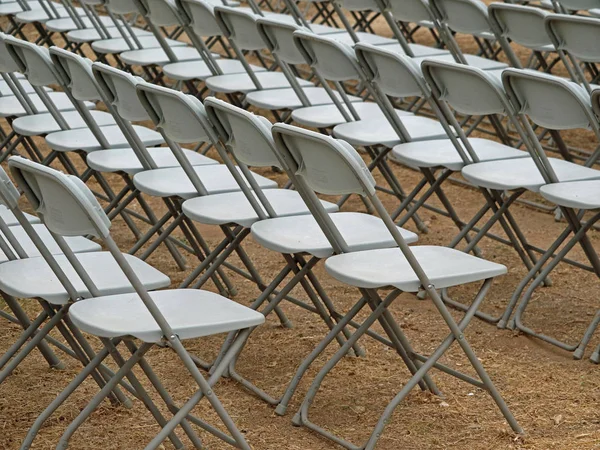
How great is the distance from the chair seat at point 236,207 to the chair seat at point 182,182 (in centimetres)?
9

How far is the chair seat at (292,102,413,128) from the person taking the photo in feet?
18.2

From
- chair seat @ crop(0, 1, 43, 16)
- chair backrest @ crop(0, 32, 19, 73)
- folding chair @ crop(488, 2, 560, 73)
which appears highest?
chair backrest @ crop(0, 32, 19, 73)

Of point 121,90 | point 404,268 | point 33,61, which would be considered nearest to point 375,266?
point 404,268

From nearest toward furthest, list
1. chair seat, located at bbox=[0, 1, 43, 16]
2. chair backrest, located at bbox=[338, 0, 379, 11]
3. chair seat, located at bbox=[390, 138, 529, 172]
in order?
1. chair seat, located at bbox=[390, 138, 529, 172]
2. chair backrest, located at bbox=[338, 0, 379, 11]
3. chair seat, located at bbox=[0, 1, 43, 16]

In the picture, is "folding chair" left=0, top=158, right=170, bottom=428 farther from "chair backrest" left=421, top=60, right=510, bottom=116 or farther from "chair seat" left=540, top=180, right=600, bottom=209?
"chair seat" left=540, top=180, right=600, bottom=209

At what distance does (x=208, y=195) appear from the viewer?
443cm

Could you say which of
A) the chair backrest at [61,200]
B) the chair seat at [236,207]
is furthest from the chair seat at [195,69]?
the chair backrest at [61,200]

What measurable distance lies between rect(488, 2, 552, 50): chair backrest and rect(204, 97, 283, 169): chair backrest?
206 cm

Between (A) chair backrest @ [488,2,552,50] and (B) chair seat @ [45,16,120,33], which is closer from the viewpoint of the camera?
(A) chair backrest @ [488,2,552,50]

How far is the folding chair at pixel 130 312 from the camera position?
302 cm

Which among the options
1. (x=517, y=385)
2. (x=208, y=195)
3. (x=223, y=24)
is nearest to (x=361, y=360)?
(x=517, y=385)

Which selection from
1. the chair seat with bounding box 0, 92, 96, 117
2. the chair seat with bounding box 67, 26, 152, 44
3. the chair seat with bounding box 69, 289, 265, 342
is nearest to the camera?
the chair seat with bounding box 69, 289, 265, 342

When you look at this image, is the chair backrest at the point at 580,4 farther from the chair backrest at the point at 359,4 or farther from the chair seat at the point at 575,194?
the chair seat at the point at 575,194

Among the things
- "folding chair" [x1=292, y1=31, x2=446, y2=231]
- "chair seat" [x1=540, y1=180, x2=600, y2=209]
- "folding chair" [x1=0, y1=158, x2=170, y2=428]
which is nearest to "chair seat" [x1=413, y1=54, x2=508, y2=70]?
"folding chair" [x1=292, y1=31, x2=446, y2=231]
